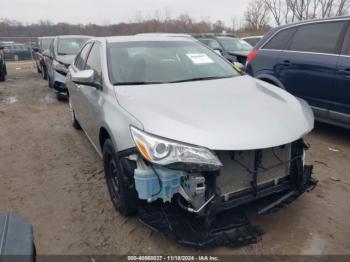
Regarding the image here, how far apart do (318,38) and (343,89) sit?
1.01m

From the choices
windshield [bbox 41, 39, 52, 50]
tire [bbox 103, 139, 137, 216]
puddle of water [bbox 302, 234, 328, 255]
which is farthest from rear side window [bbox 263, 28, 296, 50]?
windshield [bbox 41, 39, 52, 50]

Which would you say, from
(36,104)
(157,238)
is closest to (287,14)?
(36,104)

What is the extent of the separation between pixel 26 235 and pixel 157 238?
1493 mm

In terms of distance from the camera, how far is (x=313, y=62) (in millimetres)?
4996

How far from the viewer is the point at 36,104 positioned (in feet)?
28.2

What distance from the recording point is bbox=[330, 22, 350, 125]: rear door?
14.9ft

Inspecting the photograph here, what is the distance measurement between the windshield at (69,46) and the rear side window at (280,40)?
5828 mm

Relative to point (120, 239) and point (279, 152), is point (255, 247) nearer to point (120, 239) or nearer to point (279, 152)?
point (279, 152)

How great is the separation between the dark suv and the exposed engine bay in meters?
2.26

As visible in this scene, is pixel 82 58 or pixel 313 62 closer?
pixel 82 58

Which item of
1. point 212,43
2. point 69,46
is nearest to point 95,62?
point 69,46

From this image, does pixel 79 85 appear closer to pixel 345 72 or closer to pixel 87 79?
pixel 87 79

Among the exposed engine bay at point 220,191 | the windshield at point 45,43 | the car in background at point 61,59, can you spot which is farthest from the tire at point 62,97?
the exposed engine bay at point 220,191

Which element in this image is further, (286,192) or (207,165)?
(286,192)
